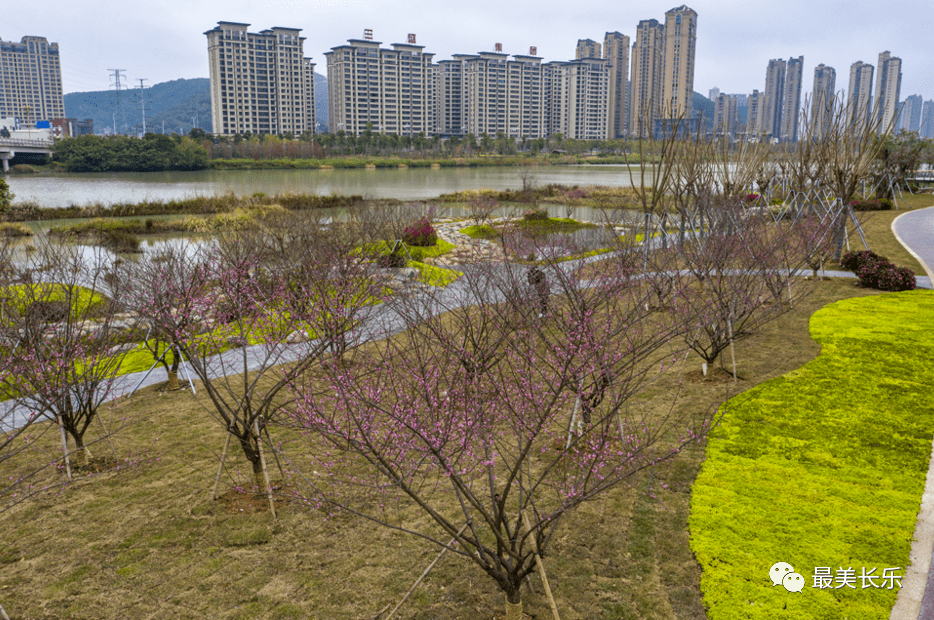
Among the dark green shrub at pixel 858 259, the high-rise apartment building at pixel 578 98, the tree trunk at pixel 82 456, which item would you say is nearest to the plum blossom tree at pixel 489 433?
the tree trunk at pixel 82 456

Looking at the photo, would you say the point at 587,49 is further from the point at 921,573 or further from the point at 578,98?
the point at 921,573

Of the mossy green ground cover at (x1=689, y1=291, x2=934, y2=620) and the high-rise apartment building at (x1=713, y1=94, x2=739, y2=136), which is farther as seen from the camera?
the high-rise apartment building at (x1=713, y1=94, x2=739, y2=136)

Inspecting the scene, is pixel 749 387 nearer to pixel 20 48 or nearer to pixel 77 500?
pixel 77 500

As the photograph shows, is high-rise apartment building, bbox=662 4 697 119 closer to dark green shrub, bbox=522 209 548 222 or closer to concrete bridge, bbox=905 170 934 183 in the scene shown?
concrete bridge, bbox=905 170 934 183

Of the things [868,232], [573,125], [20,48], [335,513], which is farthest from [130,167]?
[20,48]

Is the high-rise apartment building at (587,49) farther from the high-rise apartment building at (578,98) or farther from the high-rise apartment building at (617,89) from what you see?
the high-rise apartment building at (578,98)

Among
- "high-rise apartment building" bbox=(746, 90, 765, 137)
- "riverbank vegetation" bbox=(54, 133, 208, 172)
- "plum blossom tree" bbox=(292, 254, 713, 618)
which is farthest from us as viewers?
"riverbank vegetation" bbox=(54, 133, 208, 172)

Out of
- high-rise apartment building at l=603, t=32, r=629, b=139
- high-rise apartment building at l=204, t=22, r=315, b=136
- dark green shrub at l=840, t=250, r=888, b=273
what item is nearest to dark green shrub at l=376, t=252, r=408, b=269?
dark green shrub at l=840, t=250, r=888, b=273

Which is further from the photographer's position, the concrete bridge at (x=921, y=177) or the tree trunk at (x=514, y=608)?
the concrete bridge at (x=921, y=177)
